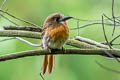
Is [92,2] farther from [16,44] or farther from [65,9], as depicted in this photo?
[16,44]

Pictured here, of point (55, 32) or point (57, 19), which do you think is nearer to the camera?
point (55, 32)

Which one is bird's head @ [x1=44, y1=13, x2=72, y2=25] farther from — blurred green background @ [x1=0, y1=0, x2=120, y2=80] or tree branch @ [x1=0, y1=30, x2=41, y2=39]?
blurred green background @ [x1=0, y1=0, x2=120, y2=80]

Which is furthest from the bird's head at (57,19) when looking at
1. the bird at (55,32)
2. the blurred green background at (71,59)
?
the blurred green background at (71,59)

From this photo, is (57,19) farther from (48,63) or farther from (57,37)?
(48,63)

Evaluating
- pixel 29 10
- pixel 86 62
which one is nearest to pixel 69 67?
pixel 86 62

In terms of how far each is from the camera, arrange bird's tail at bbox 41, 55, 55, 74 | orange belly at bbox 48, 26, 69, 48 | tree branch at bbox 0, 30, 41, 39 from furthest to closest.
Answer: bird's tail at bbox 41, 55, 55, 74 → orange belly at bbox 48, 26, 69, 48 → tree branch at bbox 0, 30, 41, 39

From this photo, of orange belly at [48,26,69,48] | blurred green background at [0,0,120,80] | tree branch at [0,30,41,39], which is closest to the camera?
tree branch at [0,30,41,39]

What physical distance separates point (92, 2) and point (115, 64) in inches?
47.2

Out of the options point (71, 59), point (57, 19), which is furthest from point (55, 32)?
point (71, 59)

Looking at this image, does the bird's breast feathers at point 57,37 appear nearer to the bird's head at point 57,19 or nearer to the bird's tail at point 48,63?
the bird's head at point 57,19

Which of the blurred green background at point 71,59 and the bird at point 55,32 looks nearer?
the bird at point 55,32

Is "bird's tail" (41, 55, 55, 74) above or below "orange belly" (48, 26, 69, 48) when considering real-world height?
below

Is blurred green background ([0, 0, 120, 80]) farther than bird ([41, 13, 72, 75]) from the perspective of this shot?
Yes

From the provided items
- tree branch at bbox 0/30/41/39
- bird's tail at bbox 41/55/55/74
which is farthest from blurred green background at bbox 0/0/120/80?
tree branch at bbox 0/30/41/39
